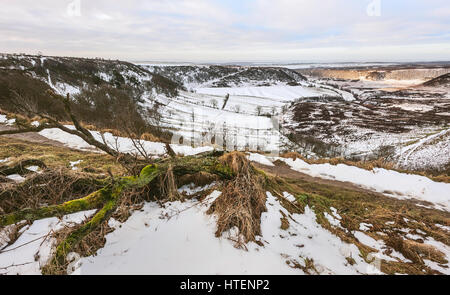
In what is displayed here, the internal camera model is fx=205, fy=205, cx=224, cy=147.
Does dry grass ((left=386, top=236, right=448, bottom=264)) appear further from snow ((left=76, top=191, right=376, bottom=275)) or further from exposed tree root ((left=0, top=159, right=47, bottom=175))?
exposed tree root ((left=0, top=159, right=47, bottom=175))

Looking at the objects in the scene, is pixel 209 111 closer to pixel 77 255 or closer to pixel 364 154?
pixel 364 154

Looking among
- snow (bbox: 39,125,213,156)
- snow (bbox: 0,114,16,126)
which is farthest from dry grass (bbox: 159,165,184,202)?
snow (bbox: 0,114,16,126)

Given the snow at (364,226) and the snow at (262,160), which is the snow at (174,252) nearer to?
the snow at (364,226)

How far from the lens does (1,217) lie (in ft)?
7.13

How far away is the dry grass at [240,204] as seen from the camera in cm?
274

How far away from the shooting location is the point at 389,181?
798 cm

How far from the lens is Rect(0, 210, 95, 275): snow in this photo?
2098 mm

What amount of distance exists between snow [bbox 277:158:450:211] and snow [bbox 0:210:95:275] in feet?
28.3

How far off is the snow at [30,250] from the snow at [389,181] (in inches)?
339

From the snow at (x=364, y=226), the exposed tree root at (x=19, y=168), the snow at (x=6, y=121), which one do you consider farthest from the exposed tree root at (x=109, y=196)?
the snow at (x=6, y=121)

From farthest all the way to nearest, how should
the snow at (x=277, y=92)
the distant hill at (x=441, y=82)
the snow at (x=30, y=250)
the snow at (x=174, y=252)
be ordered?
the distant hill at (x=441, y=82) < the snow at (x=277, y=92) < the snow at (x=174, y=252) < the snow at (x=30, y=250)
